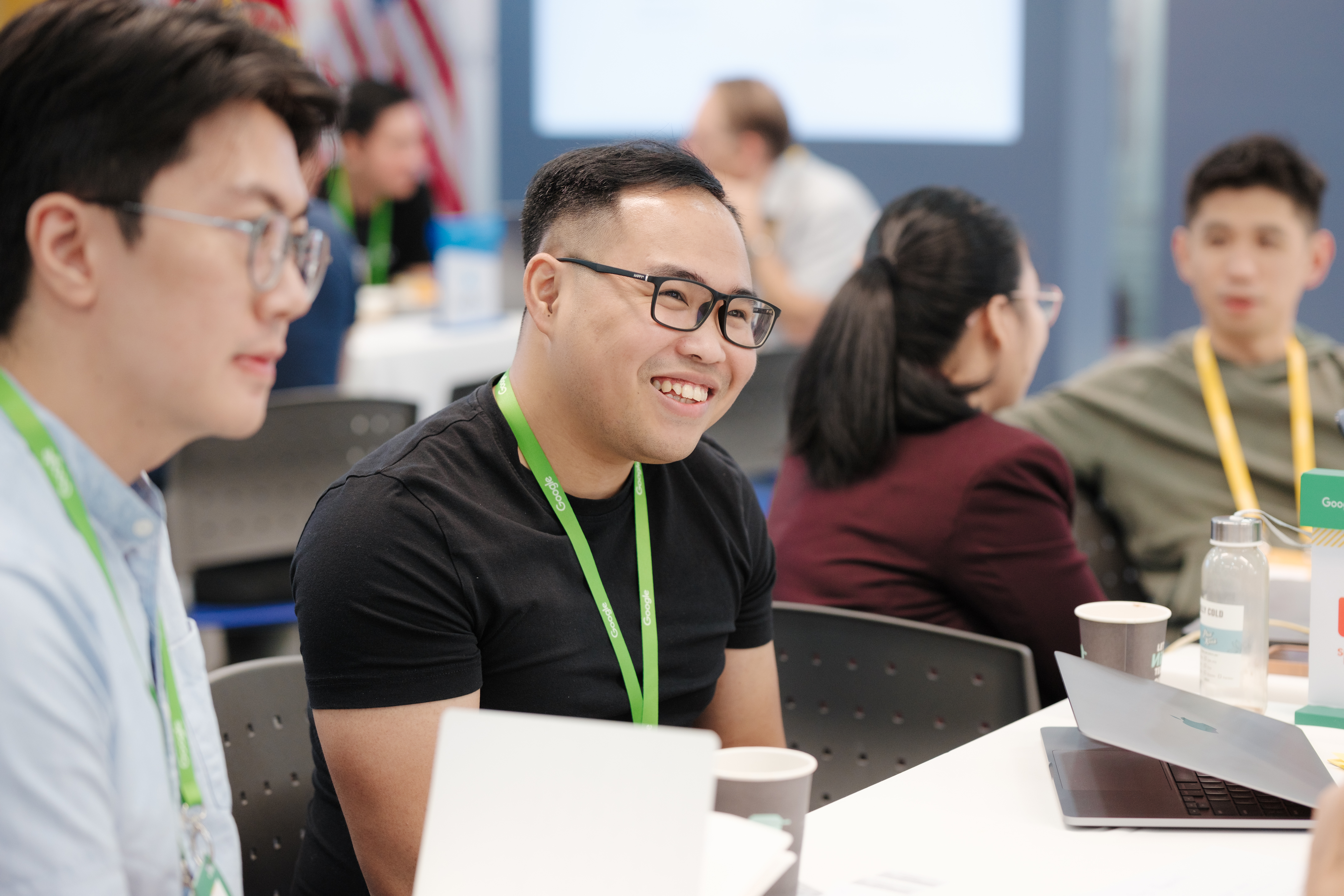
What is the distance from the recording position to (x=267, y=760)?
1.50 m

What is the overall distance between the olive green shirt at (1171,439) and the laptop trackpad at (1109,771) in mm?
1249

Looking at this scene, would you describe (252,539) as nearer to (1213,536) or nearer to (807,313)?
(1213,536)

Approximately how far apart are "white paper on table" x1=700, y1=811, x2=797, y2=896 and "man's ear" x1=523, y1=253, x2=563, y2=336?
24.8 inches

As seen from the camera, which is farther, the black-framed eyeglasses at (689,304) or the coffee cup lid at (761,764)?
the black-framed eyeglasses at (689,304)

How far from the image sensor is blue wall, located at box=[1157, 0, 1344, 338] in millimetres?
4805

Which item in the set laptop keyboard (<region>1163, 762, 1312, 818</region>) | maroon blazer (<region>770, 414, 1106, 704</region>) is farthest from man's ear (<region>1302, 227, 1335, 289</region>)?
laptop keyboard (<region>1163, 762, 1312, 818</region>)

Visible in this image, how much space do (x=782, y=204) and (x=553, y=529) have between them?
3.73 m

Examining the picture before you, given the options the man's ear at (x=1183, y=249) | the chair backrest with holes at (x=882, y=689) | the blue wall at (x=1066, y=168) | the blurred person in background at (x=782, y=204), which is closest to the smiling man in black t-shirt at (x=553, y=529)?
the chair backrest with holes at (x=882, y=689)

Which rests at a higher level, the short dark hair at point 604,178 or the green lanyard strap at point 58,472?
the short dark hair at point 604,178

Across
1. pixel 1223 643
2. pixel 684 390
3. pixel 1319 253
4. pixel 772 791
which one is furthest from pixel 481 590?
pixel 1319 253

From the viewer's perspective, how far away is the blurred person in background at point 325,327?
347 cm

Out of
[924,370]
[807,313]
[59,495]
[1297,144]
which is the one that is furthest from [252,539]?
[1297,144]

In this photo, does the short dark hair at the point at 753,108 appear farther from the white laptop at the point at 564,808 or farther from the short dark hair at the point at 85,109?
the white laptop at the point at 564,808

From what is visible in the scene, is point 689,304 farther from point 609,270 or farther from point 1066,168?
point 1066,168
